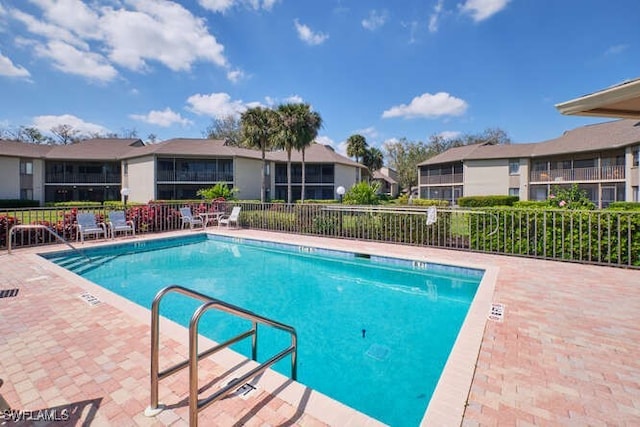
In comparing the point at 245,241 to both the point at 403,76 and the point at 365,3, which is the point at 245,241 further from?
the point at 403,76

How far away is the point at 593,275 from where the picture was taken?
659 centimetres

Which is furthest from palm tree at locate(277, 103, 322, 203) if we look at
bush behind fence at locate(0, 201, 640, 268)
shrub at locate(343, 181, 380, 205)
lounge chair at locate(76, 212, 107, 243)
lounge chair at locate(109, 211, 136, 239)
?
lounge chair at locate(76, 212, 107, 243)

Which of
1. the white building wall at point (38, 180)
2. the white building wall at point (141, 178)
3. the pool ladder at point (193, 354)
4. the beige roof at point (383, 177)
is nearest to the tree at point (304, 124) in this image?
the white building wall at point (141, 178)

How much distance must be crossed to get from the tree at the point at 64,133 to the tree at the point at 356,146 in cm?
4721

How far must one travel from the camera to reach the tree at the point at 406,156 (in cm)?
5294

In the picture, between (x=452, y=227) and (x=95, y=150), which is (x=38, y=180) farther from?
(x=452, y=227)

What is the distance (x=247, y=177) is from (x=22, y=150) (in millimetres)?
21649

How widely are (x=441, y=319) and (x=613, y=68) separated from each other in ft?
80.5

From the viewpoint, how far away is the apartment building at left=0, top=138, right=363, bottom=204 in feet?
94.7

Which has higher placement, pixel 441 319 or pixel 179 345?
pixel 179 345

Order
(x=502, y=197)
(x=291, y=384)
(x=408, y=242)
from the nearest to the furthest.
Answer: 1. (x=291, y=384)
2. (x=408, y=242)
3. (x=502, y=197)

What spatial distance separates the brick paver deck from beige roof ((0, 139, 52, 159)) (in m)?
32.5

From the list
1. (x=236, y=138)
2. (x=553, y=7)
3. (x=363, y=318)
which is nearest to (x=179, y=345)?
(x=363, y=318)

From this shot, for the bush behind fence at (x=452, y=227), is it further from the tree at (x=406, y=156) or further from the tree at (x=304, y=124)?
the tree at (x=406, y=156)
